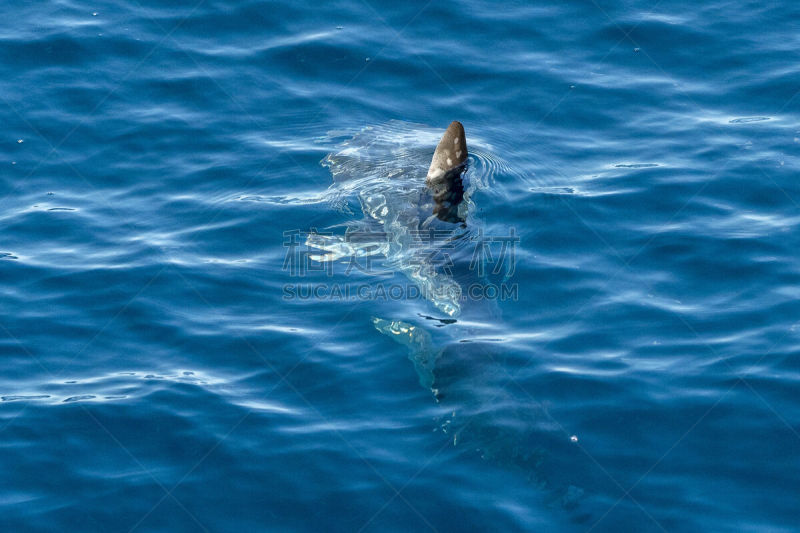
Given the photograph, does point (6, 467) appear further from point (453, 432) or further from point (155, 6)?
point (155, 6)

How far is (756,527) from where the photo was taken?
8641 millimetres

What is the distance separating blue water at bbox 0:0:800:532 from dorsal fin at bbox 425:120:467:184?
59cm

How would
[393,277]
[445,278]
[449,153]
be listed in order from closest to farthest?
[445,278] → [393,277] → [449,153]

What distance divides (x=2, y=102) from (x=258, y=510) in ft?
29.1

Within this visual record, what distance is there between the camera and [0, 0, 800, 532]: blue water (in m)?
9.11

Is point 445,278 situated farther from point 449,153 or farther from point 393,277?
point 449,153

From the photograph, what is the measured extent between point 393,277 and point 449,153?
213 centimetres

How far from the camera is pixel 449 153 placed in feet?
42.5

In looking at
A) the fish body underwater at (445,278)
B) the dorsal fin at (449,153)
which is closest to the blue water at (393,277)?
the fish body underwater at (445,278)

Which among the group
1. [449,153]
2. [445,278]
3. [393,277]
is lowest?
[393,277]

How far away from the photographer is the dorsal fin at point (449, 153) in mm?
12758

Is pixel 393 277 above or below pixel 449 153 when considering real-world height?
below

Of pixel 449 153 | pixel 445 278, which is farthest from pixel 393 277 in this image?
pixel 449 153

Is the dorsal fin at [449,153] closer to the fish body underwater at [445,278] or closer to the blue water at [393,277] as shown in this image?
the fish body underwater at [445,278]
